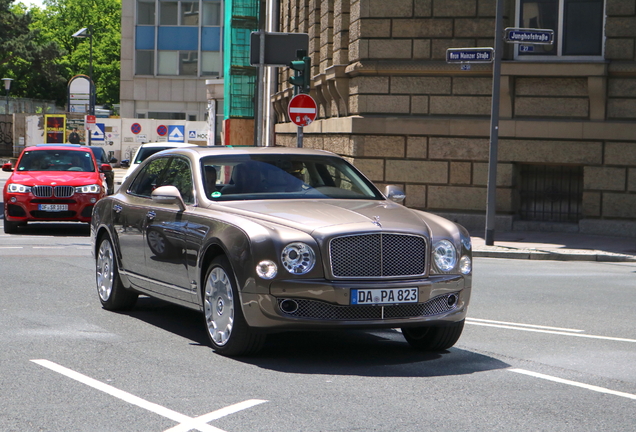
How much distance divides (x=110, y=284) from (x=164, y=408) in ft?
13.1

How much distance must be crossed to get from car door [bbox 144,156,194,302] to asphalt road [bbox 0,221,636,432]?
41 cm

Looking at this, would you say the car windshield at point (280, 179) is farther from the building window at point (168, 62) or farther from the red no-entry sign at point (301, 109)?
the building window at point (168, 62)

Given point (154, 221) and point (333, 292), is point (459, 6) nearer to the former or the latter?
point (154, 221)

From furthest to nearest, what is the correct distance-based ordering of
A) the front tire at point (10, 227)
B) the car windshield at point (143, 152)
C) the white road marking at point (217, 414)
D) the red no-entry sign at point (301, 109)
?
the car windshield at point (143, 152)
the red no-entry sign at point (301, 109)
the front tire at point (10, 227)
the white road marking at point (217, 414)

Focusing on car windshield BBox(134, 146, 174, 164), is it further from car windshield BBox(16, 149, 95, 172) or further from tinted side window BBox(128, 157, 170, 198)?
tinted side window BBox(128, 157, 170, 198)

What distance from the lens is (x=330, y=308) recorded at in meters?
6.80

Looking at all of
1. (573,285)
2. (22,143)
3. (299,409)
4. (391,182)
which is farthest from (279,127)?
(22,143)

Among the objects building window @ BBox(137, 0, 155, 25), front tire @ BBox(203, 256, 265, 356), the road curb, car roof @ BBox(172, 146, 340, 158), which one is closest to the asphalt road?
front tire @ BBox(203, 256, 265, 356)

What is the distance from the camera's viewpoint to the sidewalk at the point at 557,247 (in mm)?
16844

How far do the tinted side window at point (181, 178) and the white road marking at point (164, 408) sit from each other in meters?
2.01

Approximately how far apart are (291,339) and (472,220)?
1321 cm

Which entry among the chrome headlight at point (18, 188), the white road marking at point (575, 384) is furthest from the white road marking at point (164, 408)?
the chrome headlight at point (18, 188)

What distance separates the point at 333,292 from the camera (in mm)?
6723

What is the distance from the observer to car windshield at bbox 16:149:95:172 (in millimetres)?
19516
